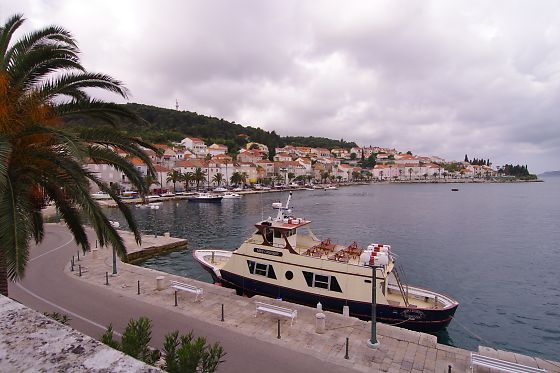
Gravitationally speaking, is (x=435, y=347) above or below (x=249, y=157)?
below

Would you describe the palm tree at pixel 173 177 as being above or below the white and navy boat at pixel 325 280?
above

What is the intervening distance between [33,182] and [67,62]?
3222 mm

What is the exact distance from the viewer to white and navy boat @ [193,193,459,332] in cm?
1538

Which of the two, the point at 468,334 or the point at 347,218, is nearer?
the point at 468,334

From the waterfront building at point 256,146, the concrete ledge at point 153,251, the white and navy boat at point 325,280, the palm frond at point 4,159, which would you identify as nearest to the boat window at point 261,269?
the white and navy boat at point 325,280

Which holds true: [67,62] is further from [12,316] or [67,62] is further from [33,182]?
[12,316]

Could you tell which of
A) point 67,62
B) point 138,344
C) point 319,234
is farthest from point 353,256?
point 319,234

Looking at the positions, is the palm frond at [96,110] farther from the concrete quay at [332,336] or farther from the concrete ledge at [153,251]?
the concrete ledge at [153,251]

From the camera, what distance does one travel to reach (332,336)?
11938 mm

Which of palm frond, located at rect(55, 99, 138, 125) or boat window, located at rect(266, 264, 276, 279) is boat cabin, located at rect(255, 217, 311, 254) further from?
palm frond, located at rect(55, 99, 138, 125)

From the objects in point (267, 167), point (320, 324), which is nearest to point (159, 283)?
point (320, 324)

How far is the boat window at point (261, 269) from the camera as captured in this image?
17.8 meters

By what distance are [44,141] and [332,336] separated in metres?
10.5

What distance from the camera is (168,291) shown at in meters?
16.2
